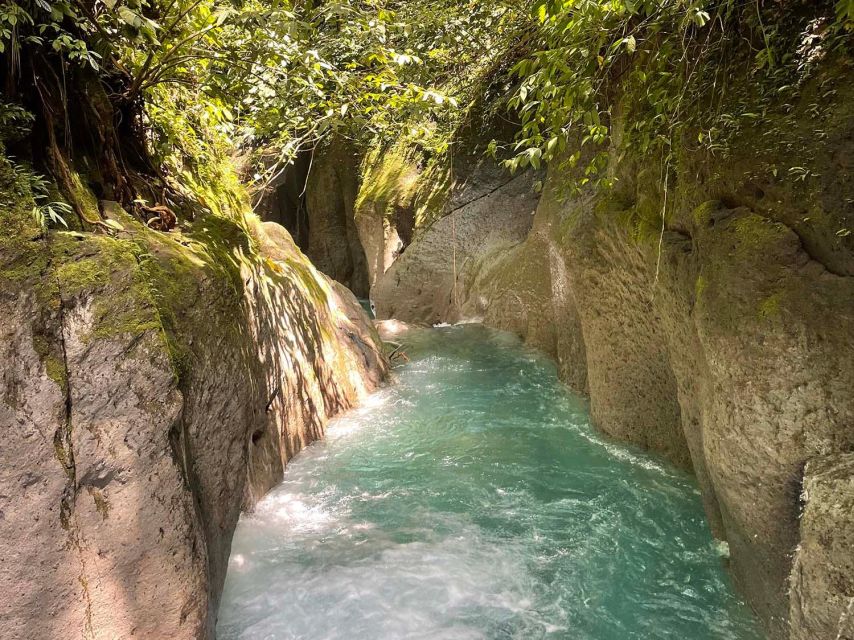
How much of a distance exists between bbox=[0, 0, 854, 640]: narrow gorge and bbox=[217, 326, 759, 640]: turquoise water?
0.02 metres

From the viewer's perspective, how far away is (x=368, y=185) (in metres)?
14.9

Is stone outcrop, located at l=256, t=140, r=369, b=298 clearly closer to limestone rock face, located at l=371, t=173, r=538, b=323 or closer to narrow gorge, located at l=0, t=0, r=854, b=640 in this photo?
limestone rock face, located at l=371, t=173, r=538, b=323

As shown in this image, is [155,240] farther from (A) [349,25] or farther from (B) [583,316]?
(B) [583,316]

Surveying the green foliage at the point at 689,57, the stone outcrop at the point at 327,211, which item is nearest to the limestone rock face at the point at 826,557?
the green foliage at the point at 689,57

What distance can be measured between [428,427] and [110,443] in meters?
3.83

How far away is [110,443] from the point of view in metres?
2.46

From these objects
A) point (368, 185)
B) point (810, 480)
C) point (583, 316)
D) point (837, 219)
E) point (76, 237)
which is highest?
point (368, 185)

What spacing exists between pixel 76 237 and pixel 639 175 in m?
3.77

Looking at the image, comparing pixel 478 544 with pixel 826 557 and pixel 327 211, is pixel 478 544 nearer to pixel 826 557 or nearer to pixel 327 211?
pixel 826 557

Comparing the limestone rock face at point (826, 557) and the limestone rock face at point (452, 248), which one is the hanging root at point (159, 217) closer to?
the limestone rock face at point (826, 557)

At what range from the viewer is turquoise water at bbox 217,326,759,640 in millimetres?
3076

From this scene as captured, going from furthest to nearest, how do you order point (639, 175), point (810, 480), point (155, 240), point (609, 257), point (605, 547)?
point (609, 257), point (639, 175), point (605, 547), point (155, 240), point (810, 480)

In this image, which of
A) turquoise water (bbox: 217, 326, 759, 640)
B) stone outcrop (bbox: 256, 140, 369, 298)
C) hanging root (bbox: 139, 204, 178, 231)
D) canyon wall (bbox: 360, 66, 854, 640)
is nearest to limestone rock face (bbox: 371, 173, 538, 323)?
stone outcrop (bbox: 256, 140, 369, 298)

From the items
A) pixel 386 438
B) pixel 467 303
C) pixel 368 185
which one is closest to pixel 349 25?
pixel 386 438
